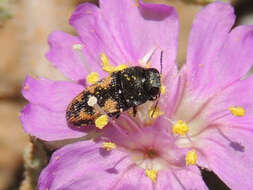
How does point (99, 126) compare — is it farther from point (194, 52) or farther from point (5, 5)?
point (5, 5)

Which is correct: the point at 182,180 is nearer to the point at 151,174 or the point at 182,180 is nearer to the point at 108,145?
the point at 151,174

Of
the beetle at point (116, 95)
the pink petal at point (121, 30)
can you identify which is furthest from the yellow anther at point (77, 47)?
the beetle at point (116, 95)

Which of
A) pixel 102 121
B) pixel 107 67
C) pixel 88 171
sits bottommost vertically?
pixel 88 171

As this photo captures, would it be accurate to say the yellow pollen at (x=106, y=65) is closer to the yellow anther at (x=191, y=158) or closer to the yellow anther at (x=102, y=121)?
the yellow anther at (x=102, y=121)

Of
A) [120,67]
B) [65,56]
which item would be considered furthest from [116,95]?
[65,56]

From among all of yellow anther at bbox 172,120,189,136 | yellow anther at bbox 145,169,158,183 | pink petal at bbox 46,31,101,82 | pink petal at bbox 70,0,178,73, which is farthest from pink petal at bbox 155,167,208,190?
pink petal at bbox 46,31,101,82

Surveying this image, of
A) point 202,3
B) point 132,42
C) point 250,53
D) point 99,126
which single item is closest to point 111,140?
point 99,126
